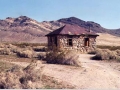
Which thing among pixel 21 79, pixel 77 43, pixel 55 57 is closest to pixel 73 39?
pixel 77 43

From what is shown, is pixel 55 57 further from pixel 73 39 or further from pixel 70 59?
pixel 73 39

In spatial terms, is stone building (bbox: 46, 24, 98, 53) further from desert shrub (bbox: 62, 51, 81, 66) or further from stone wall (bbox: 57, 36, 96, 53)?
desert shrub (bbox: 62, 51, 81, 66)

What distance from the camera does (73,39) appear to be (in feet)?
89.1

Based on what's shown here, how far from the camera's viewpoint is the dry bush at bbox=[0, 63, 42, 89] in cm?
833

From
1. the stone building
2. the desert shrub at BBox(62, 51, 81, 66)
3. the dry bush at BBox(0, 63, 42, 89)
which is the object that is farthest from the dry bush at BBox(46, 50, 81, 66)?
the stone building

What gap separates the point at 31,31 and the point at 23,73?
88249 millimetres

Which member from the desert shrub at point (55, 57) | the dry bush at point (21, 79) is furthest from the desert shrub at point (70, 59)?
the dry bush at point (21, 79)

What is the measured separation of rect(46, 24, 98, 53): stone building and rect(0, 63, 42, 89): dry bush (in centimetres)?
1672

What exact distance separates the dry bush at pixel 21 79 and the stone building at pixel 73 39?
16.7 metres

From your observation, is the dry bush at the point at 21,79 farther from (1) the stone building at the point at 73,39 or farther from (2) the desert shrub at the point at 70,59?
(1) the stone building at the point at 73,39

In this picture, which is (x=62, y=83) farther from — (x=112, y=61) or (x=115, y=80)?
(x=112, y=61)

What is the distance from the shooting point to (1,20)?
12475 cm

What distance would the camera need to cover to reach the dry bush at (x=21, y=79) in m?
8.33

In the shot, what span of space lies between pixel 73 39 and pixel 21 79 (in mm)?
18445
